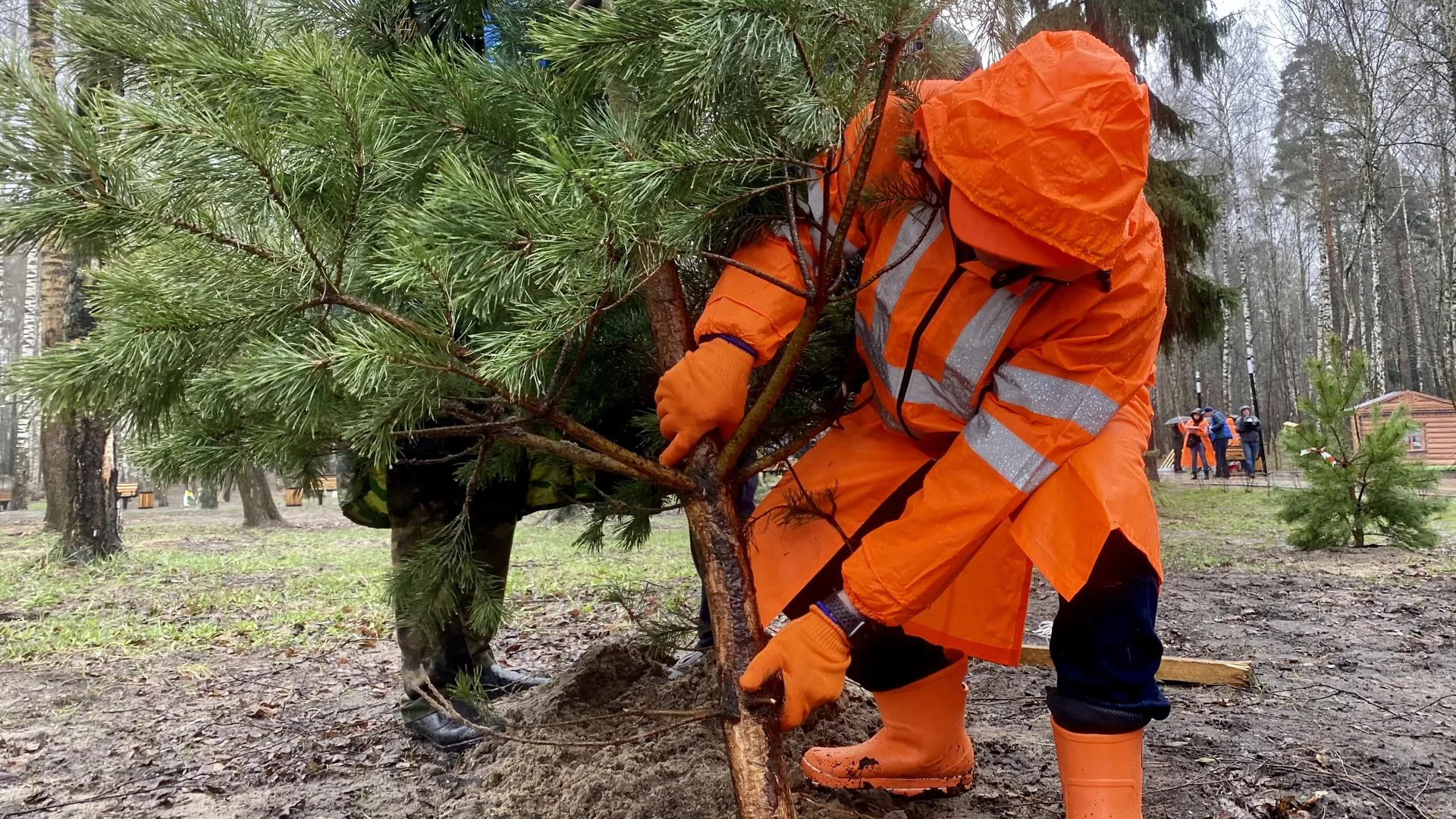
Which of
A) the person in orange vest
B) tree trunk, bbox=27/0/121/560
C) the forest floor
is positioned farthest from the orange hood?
the person in orange vest

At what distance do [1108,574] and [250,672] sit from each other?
3.33 meters

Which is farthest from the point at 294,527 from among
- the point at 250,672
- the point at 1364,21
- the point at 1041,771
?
the point at 1364,21

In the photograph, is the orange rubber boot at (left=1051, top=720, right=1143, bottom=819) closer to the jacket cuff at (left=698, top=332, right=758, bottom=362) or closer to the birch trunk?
the jacket cuff at (left=698, top=332, right=758, bottom=362)

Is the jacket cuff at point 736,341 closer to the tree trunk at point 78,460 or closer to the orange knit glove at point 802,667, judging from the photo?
the orange knit glove at point 802,667

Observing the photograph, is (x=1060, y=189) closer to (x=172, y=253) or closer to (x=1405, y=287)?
(x=172, y=253)

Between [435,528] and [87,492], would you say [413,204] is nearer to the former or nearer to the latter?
[435,528]

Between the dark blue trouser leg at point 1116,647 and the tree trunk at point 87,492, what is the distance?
6857 mm

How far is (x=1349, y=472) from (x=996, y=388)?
6.29 m

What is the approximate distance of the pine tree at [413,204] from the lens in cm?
112

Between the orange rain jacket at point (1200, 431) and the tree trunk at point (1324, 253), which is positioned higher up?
the tree trunk at point (1324, 253)

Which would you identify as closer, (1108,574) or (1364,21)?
(1108,574)

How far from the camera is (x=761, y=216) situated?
1.64 m

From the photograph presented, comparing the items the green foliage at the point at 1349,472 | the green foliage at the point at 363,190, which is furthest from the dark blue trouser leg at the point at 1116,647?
the green foliage at the point at 1349,472

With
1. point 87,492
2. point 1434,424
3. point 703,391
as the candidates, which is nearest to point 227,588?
point 87,492
